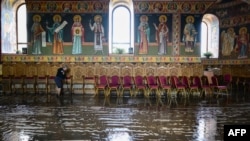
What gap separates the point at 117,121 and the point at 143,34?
7.52 meters

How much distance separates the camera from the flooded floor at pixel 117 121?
198 inches

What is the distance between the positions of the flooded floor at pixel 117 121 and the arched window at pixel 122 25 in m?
6.43

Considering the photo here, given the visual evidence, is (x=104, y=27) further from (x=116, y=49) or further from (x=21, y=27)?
(x=21, y=27)

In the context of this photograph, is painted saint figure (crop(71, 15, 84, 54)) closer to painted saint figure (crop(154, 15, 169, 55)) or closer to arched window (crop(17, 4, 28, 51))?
arched window (crop(17, 4, 28, 51))

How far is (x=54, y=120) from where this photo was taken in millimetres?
6359

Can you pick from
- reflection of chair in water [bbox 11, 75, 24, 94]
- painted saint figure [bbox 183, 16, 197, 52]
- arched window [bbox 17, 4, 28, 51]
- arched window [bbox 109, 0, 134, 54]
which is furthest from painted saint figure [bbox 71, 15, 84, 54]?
painted saint figure [bbox 183, 16, 197, 52]

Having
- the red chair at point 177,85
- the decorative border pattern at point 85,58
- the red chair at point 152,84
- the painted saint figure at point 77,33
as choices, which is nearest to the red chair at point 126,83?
the red chair at point 152,84

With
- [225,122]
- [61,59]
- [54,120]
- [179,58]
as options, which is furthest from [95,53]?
[225,122]

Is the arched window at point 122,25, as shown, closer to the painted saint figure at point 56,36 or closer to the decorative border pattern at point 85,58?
the decorative border pattern at point 85,58

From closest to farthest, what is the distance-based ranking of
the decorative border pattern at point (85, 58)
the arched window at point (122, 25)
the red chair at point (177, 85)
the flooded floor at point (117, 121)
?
the flooded floor at point (117, 121)
the red chair at point (177, 85)
the decorative border pattern at point (85, 58)
the arched window at point (122, 25)

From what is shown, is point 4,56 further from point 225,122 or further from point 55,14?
point 225,122

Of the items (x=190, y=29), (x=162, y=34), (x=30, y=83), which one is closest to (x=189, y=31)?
(x=190, y=29)

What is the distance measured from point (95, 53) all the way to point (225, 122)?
26.9 feet

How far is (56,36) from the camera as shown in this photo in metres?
12.9
